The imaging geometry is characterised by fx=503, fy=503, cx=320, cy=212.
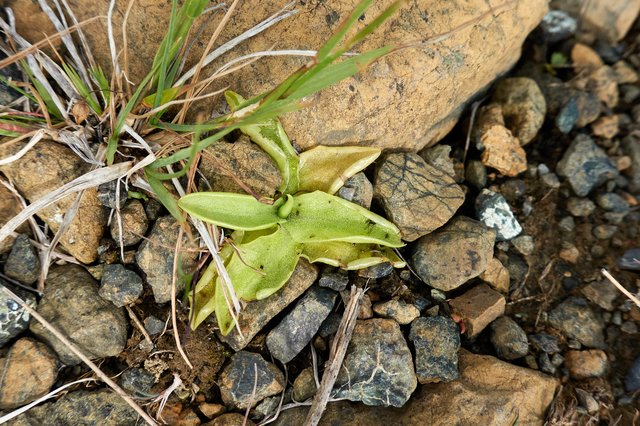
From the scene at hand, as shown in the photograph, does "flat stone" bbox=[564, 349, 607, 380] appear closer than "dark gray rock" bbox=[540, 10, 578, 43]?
Yes

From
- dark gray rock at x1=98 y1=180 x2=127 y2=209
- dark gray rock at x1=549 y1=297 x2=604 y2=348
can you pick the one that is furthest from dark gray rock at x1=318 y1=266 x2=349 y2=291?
dark gray rock at x1=549 y1=297 x2=604 y2=348

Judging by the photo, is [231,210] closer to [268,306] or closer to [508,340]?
[268,306]

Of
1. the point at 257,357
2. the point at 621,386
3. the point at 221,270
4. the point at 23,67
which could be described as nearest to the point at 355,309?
the point at 257,357

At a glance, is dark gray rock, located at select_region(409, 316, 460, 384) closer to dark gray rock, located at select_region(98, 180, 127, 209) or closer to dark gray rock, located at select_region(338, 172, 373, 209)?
dark gray rock, located at select_region(338, 172, 373, 209)

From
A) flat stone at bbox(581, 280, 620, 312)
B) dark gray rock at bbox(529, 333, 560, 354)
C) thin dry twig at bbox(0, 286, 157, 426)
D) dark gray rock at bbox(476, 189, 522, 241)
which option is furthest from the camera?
dark gray rock at bbox(476, 189, 522, 241)

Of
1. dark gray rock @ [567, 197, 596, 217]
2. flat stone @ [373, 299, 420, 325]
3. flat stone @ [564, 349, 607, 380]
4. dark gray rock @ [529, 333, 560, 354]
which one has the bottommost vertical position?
flat stone @ [564, 349, 607, 380]

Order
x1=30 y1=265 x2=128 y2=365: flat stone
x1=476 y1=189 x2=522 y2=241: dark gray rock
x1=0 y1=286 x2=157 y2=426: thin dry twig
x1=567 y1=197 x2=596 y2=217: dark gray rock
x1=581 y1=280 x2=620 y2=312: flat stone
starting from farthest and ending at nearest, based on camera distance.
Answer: x1=567 y1=197 x2=596 y2=217: dark gray rock
x1=476 y1=189 x2=522 y2=241: dark gray rock
x1=581 y1=280 x2=620 y2=312: flat stone
x1=30 y1=265 x2=128 y2=365: flat stone
x1=0 y1=286 x2=157 y2=426: thin dry twig

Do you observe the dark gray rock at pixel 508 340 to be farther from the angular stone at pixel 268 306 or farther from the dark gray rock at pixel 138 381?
the dark gray rock at pixel 138 381
